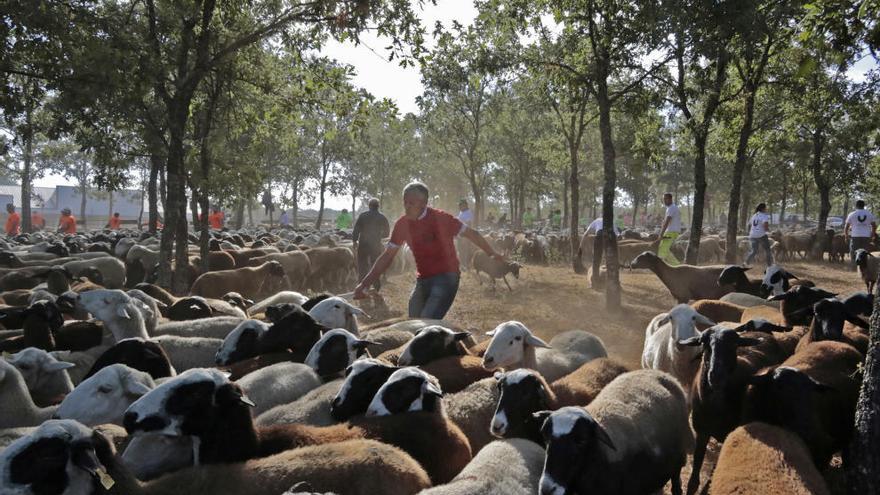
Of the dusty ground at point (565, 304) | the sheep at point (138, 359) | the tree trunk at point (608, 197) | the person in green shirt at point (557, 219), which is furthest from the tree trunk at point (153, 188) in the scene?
the person in green shirt at point (557, 219)

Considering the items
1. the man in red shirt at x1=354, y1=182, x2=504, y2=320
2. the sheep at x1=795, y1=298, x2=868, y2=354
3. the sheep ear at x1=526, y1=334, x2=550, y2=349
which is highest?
the man in red shirt at x1=354, y1=182, x2=504, y2=320

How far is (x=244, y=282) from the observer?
11.8 metres

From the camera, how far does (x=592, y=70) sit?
1115 cm

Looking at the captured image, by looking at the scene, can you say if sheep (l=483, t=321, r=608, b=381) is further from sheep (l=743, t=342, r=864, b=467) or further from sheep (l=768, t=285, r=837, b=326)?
sheep (l=768, t=285, r=837, b=326)

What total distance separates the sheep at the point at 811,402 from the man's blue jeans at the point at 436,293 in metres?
3.33

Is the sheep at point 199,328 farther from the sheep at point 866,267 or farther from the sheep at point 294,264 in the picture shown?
the sheep at point 866,267

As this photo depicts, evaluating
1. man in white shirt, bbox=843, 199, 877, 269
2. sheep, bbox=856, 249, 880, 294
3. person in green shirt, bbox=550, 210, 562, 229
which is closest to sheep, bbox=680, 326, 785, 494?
sheep, bbox=856, 249, 880, 294

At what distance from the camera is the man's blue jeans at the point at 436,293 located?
675 cm

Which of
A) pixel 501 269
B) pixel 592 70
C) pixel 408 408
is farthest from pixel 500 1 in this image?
pixel 408 408

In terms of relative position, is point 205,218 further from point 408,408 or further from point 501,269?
point 408,408

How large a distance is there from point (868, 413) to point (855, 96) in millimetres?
14546

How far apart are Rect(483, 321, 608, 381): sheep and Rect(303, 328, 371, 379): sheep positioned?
1212 millimetres

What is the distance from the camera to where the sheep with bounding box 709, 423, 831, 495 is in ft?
10.2

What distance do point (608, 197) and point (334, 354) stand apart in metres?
8.46
